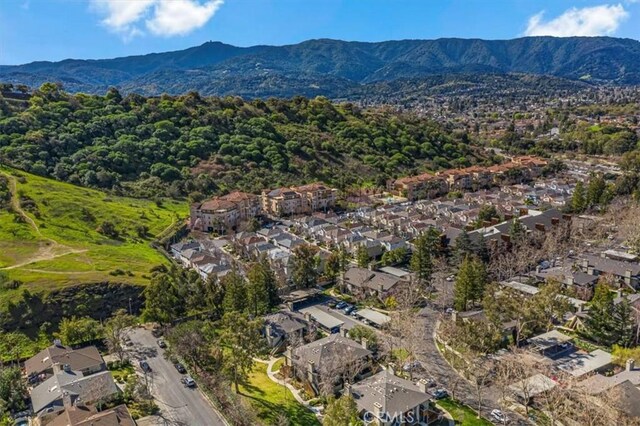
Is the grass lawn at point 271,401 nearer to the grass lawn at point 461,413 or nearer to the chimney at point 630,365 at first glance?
the grass lawn at point 461,413

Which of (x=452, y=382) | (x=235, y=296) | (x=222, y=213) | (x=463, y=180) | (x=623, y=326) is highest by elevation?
(x=463, y=180)

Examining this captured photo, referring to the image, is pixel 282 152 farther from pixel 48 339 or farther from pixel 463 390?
pixel 463 390

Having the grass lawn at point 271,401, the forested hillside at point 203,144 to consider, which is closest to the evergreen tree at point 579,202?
the forested hillside at point 203,144

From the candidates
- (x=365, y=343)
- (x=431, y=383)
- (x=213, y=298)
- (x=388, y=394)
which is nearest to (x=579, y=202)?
(x=431, y=383)

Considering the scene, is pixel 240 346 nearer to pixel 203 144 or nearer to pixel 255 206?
pixel 255 206

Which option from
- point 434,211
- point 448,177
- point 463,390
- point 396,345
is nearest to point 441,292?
point 396,345

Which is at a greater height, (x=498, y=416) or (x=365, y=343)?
(x=365, y=343)
